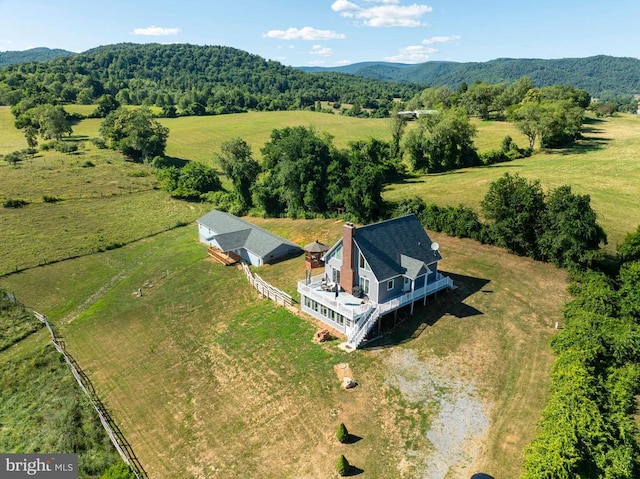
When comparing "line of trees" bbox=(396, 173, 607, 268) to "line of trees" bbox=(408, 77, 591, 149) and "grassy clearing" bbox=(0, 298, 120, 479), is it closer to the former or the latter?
"grassy clearing" bbox=(0, 298, 120, 479)

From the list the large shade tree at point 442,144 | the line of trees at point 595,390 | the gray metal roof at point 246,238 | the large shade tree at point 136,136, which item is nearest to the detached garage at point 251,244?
the gray metal roof at point 246,238

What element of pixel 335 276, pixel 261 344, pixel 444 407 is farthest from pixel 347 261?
pixel 444 407

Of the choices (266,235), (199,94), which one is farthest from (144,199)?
(199,94)

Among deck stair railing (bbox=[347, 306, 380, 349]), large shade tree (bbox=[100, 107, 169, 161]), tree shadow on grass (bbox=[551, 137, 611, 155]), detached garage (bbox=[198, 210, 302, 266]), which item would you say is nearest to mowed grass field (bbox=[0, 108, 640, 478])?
deck stair railing (bbox=[347, 306, 380, 349])

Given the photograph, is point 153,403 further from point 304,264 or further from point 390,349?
point 304,264

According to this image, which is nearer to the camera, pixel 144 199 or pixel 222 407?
pixel 222 407
